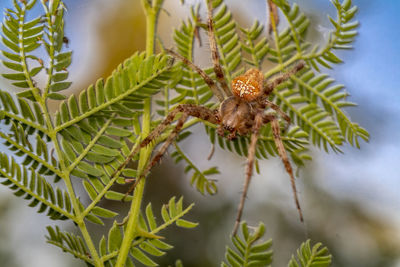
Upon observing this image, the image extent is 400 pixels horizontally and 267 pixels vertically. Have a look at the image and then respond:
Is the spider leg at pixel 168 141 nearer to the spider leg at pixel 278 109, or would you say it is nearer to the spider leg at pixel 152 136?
the spider leg at pixel 152 136

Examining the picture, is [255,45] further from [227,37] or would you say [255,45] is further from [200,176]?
[200,176]

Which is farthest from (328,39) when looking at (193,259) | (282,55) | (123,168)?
(193,259)

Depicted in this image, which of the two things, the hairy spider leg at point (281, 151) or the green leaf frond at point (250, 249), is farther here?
the hairy spider leg at point (281, 151)

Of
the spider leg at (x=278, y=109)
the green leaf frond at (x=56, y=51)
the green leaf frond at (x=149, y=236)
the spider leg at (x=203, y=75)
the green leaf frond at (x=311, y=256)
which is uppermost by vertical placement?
the green leaf frond at (x=56, y=51)

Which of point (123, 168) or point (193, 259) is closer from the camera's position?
point (123, 168)

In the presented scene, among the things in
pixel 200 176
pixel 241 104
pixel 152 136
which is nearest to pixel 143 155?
pixel 152 136

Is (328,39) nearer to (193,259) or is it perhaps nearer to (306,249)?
(306,249)

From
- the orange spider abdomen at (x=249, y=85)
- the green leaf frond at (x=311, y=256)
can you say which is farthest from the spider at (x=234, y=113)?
the green leaf frond at (x=311, y=256)
